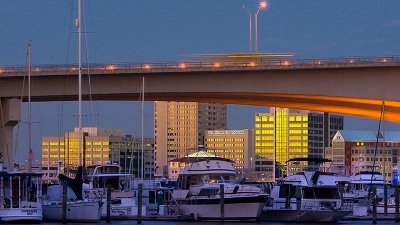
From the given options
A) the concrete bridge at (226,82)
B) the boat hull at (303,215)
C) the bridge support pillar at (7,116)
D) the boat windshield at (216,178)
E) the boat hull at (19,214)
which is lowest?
the boat hull at (303,215)

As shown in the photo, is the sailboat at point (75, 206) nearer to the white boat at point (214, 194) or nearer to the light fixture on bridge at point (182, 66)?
the white boat at point (214, 194)

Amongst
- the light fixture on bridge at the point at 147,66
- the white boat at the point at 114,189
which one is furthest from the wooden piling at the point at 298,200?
the light fixture on bridge at the point at 147,66

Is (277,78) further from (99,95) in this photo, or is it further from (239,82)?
(99,95)

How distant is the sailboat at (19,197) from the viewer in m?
68.7

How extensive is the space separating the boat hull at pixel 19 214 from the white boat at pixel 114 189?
8099 millimetres

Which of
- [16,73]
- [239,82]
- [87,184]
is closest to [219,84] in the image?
[239,82]

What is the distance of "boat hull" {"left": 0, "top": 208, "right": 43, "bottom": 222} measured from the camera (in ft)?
225

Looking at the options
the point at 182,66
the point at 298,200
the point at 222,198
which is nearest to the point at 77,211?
the point at 222,198

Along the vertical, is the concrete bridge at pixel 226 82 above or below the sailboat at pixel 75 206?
above

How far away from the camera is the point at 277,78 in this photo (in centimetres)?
10031

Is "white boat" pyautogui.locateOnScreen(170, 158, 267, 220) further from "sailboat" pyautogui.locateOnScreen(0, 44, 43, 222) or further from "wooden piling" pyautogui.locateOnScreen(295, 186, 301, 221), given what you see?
"sailboat" pyautogui.locateOnScreen(0, 44, 43, 222)

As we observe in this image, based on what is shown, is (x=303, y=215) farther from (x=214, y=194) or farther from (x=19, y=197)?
(x=19, y=197)

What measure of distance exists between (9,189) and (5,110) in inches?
1324

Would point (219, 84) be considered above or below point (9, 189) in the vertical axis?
above
